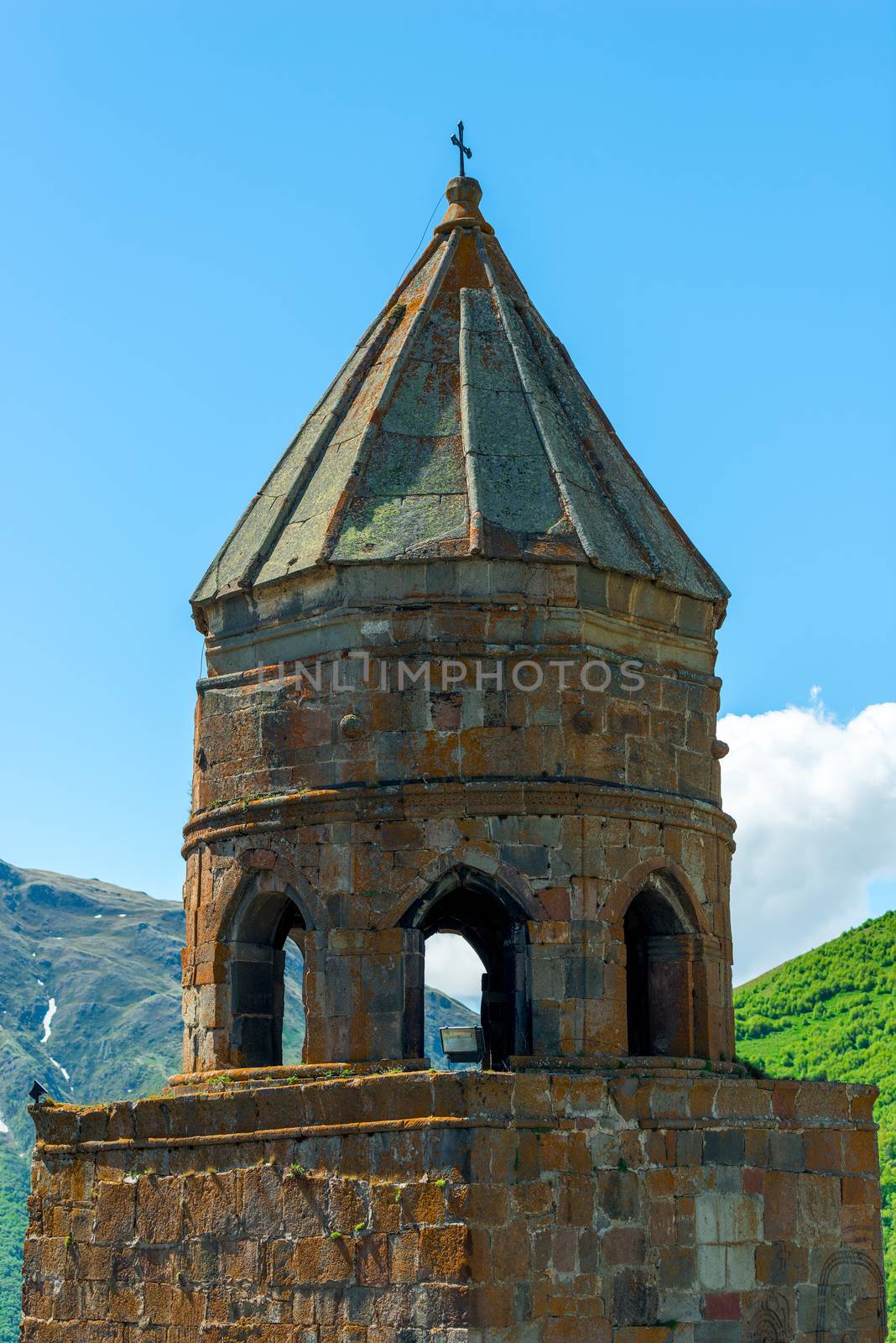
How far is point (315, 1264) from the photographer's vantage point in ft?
41.6

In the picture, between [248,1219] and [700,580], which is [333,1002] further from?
[700,580]

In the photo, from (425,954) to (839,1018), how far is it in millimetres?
17996

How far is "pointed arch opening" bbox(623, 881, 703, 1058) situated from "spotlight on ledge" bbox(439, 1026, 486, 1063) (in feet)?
3.90

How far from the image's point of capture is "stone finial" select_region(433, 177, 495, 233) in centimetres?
1653

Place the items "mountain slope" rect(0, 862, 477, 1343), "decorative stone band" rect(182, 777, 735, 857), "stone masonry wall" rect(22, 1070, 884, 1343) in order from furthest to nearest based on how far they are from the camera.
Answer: "mountain slope" rect(0, 862, 477, 1343) → "decorative stone band" rect(182, 777, 735, 857) → "stone masonry wall" rect(22, 1070, 884, 1343)

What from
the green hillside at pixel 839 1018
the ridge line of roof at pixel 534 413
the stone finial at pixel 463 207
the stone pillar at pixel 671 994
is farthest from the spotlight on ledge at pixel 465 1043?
the green hillside at pixel 839 1018

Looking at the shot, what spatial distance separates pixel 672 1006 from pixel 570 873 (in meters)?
1.42

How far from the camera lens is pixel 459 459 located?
48.9ft

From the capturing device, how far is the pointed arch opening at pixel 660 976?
47.1ft

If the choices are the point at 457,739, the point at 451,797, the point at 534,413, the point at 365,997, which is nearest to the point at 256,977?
the point at 365,997

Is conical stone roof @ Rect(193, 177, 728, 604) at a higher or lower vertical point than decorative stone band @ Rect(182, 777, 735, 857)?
higher

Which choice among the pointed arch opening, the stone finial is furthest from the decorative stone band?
the stone finial

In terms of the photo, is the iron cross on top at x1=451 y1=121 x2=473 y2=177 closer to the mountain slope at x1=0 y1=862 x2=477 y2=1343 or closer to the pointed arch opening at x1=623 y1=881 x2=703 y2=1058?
the pointed arch opening at x1=623 y1=881 x2=703 y2=1058

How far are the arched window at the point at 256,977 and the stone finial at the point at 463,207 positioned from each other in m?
5.58
